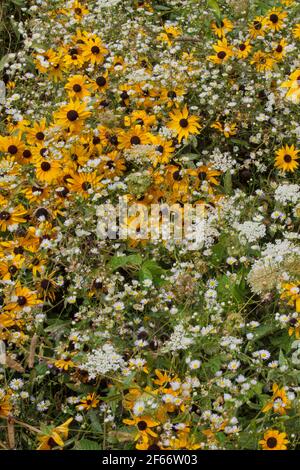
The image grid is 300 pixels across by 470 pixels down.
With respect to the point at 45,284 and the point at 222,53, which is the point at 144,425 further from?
the point at 222,53

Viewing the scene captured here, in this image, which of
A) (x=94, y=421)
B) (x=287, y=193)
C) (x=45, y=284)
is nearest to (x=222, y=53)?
(x=287, y=193)

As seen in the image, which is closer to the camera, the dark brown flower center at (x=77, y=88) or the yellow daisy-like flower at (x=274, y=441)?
the yellow daisy-like flower at (x=274, y=441)

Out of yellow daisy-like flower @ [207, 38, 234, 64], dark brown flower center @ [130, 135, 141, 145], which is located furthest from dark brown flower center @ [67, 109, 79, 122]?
yellow daisy-like flower @ [207, 38, 234, 64]

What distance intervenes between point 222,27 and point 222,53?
0.99ft

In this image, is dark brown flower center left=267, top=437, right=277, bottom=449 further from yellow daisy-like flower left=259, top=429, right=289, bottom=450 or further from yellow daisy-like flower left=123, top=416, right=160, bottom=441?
yellow daisy-like flower left=123, top=416, right=160, bottom=441

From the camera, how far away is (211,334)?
275 cm

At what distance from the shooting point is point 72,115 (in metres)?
3.37

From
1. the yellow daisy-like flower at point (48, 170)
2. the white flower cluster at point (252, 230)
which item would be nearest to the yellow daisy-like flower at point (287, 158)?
the white flower cluster at point (252, 230)

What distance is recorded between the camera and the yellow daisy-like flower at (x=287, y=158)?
135 inches

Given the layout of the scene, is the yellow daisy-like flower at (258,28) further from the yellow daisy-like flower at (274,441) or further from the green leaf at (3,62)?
the yellow daisy-like flower at (274,441)

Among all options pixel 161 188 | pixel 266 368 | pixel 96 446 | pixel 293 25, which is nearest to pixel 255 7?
pixel 293 25

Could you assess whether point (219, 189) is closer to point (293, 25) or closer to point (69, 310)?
point (69, 310)

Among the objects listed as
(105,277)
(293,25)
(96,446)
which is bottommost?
(96,446)
